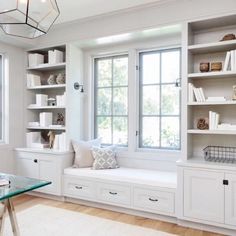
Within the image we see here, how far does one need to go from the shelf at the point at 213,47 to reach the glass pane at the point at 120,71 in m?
1.18

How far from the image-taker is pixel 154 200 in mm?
3043

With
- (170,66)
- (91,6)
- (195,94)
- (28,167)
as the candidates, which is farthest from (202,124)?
(28,167)

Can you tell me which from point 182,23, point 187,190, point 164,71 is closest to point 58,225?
point 187,190

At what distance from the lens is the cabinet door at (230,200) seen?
2.59 metres

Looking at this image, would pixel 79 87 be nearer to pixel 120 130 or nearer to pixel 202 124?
pixel 120 130

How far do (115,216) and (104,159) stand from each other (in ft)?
2.69

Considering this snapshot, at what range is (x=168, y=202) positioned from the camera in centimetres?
296

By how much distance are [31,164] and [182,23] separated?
3.08 m

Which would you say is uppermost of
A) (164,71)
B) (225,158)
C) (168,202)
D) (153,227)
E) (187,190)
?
(164,71)

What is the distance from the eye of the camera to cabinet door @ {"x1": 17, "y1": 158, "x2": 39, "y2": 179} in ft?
13.0

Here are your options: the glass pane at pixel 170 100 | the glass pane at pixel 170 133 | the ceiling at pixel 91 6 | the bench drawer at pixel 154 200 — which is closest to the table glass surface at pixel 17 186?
the bench drawer at pixel 154 200

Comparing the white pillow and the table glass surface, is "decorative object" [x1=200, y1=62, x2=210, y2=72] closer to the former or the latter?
the white pillow

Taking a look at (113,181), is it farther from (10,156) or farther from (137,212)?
(10,156)

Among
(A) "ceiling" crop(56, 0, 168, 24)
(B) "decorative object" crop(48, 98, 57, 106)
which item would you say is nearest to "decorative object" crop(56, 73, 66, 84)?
(B) "decorative object" crop(48, 98, 57, 106)
